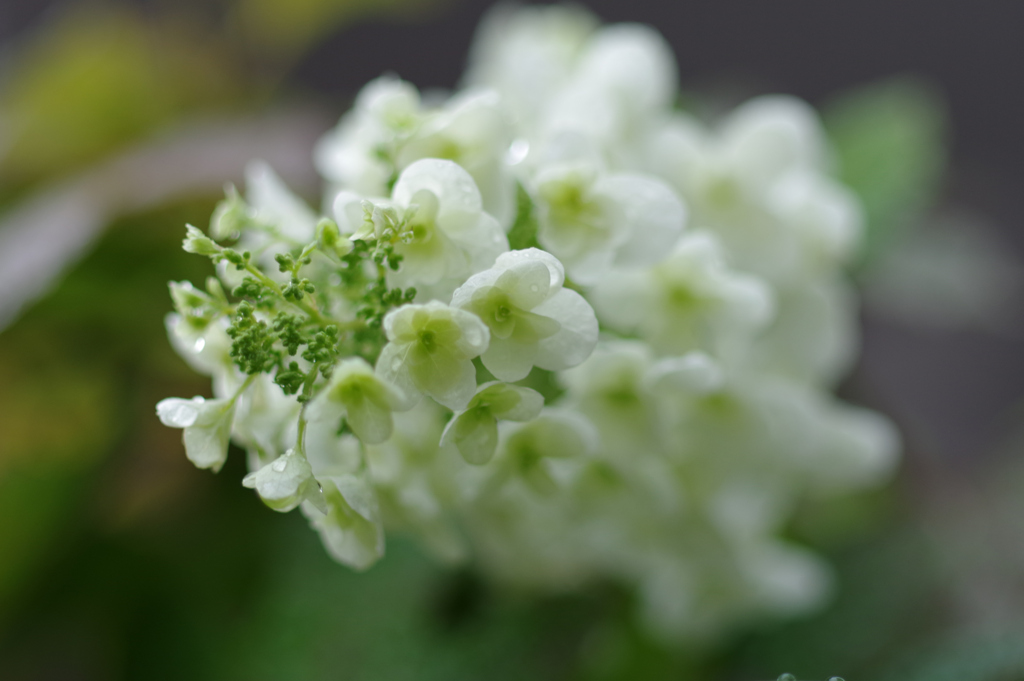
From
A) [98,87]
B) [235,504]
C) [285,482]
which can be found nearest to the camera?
[285,482]

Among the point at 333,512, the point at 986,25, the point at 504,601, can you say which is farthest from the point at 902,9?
the point at 333,512

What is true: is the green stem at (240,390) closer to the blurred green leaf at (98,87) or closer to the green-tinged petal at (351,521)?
the green-tinged petal at (351,521)

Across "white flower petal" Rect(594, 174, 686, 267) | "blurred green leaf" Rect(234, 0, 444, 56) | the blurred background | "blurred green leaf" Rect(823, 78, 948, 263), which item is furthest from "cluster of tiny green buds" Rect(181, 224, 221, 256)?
"blurred green leaf" Rect(234, 0, 444, 56)

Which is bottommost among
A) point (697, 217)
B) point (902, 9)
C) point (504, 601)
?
point (504, 601)

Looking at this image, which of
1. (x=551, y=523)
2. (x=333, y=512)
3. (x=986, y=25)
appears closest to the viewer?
(x=333, y=512)

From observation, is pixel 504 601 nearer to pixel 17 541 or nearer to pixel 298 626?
pixel 298 626

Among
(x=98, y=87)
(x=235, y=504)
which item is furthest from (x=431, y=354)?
(x=98, y=87)

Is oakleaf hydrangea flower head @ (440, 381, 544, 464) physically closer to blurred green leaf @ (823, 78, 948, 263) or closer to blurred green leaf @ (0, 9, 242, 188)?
blurred green leaf @ (823, 78, 948, 263)

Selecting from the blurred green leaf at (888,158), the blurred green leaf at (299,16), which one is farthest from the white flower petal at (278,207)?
the blurred green leaf at (299,16)

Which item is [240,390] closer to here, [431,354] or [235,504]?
[431,354]
